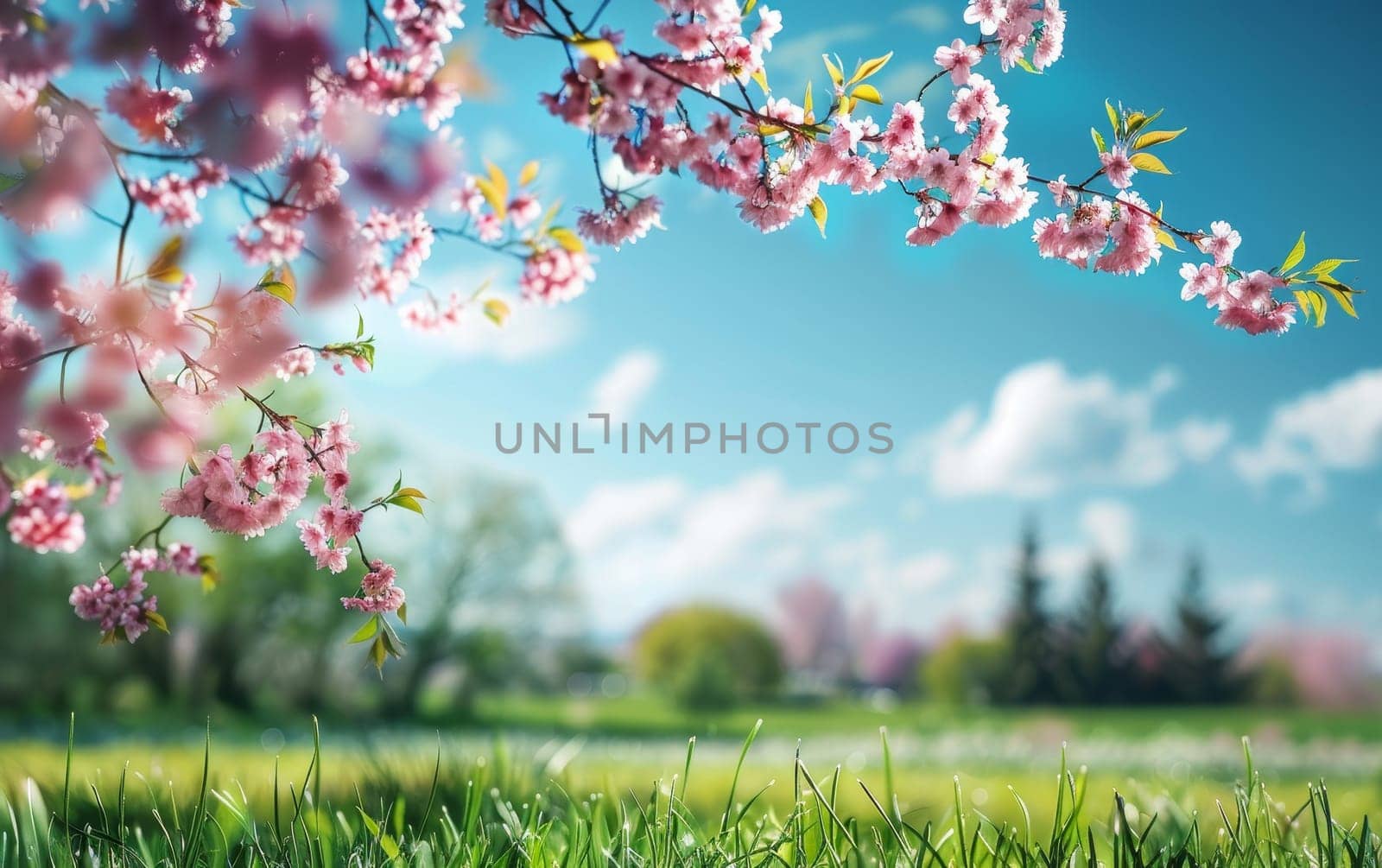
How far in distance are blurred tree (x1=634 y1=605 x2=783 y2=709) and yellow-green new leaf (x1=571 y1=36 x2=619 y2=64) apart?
16.7 metres

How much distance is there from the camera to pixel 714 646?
18344 millimetres

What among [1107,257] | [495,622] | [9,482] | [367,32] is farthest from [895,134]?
[495,622]

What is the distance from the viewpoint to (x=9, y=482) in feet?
6.15

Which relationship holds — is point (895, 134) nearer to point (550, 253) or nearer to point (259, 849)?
point (550, 253)

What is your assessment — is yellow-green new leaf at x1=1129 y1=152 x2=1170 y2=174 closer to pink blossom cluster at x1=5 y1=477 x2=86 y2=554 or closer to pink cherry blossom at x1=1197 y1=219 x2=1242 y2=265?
pink cherry blossom at x1=1197 y1=219 x2=1242 y2=265

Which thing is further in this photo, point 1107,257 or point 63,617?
point 63,617

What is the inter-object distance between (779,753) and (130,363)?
22.1 ft

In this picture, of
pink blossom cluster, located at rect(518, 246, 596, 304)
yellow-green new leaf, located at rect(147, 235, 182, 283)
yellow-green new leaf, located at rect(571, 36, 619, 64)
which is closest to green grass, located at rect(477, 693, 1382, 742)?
pink blossom cluster, located at rect(518, 246, 596, 304)

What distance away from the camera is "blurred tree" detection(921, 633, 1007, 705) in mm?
20406

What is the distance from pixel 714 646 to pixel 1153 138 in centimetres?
1672

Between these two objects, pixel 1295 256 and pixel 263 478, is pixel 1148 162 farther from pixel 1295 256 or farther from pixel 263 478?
pixel 263 478

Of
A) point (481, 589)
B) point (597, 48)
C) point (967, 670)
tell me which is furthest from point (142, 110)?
point (967, 670)

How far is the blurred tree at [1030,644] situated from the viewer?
786 inches

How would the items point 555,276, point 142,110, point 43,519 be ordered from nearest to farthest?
point 43,519, point 142,110, point 555,276
